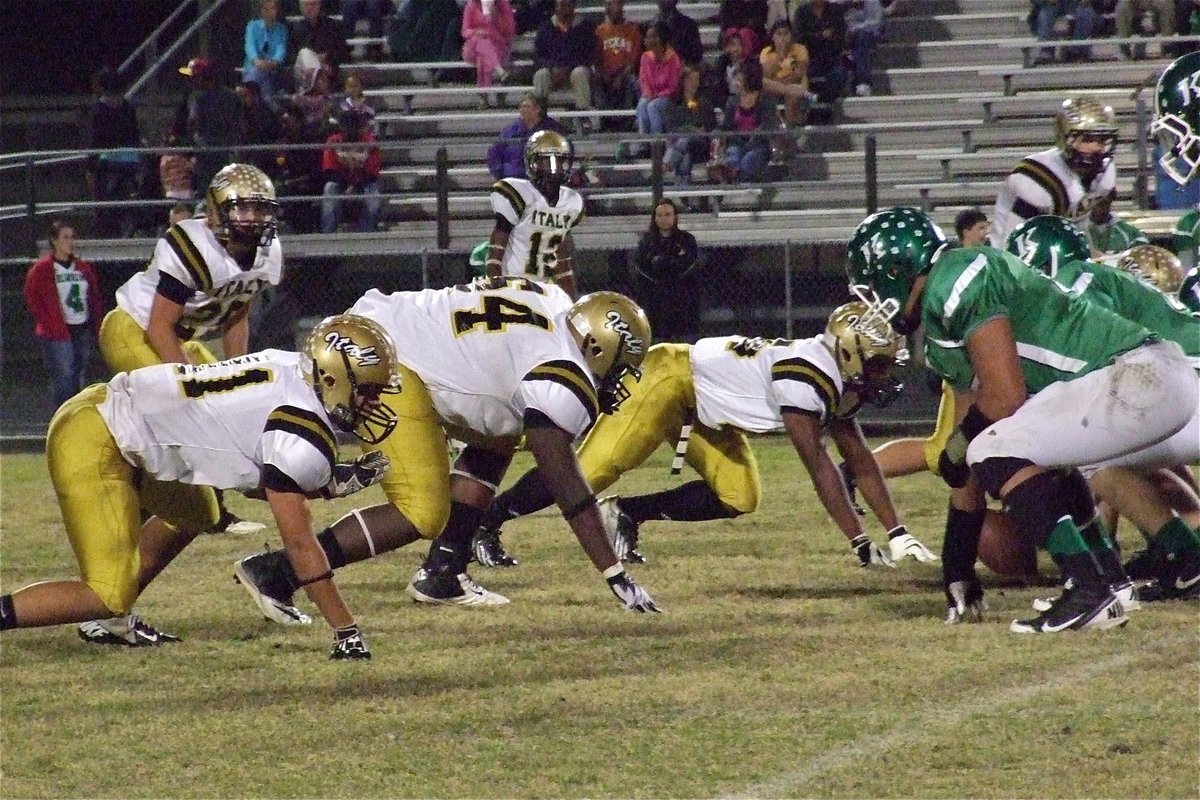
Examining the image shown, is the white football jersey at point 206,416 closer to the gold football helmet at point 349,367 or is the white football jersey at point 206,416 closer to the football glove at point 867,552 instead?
the gold football helmet at point 349,367

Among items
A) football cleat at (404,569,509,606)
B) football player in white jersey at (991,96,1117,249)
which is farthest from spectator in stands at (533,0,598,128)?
football cleat at (404,569,509,606)

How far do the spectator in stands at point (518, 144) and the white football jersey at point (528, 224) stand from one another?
9.07 ft

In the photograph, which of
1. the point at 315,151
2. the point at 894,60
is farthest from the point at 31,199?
the point at 894,60

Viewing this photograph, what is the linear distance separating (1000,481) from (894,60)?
977 centimetres

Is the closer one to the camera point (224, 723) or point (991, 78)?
point (224, 723)

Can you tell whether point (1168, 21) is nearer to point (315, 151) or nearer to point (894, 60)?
point (894, 60)

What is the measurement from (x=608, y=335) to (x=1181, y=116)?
2500 millimetres

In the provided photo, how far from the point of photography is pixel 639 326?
5.83m

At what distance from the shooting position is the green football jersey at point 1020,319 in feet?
17.2

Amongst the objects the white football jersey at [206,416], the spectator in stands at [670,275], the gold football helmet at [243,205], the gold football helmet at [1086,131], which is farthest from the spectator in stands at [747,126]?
the white football jersey at [206,416]

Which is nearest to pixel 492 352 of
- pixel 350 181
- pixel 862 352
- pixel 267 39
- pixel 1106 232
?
pixel 862 352

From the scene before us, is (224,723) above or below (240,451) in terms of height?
below

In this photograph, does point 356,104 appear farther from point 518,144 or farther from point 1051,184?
point 1051,184

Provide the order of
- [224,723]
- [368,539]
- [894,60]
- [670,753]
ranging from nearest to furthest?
[670,753] < [224,723] < [368,539] < [894,60]
